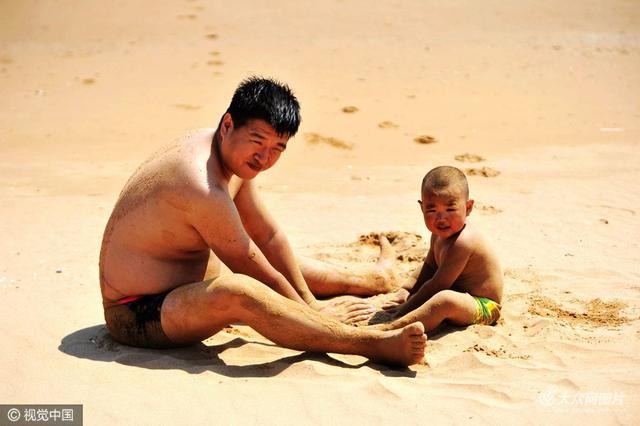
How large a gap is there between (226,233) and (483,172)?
4869 mm

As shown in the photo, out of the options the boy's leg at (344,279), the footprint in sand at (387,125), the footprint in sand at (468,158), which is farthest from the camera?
the footprint in sand at (387,125)

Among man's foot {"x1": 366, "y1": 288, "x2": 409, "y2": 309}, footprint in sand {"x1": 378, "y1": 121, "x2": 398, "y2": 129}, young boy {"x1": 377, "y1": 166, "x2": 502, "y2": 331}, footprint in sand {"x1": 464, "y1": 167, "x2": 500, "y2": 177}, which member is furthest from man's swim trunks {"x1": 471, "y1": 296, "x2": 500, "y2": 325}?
footprint in sand {"x1": 378, "y1": 121, "x2": 398, "y2": 129}

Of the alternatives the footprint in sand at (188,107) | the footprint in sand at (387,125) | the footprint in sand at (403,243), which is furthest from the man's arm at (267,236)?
the footprint in sand at (188,107)

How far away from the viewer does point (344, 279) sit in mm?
4801

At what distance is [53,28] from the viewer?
13422 millimetres

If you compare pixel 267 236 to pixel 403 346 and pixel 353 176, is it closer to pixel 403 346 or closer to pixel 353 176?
pixel 403 346

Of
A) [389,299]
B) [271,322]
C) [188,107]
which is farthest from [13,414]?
[188,107]

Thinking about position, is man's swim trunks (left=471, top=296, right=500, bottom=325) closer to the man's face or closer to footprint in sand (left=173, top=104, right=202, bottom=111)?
the man's face

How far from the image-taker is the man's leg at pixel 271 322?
3.44 m

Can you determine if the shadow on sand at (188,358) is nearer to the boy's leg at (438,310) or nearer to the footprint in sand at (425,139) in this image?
the boy's leg at (438,310)

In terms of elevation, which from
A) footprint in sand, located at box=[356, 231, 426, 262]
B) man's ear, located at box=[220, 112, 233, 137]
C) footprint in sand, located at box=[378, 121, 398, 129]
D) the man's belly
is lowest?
footprint in sand, located at box=[356, 231, 426, 262]

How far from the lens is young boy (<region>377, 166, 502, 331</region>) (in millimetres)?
4227

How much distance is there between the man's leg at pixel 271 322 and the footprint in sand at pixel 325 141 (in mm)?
5731

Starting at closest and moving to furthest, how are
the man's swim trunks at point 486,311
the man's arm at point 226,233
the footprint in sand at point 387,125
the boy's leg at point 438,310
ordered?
1. the man's arm at point 226,233
2. the boy's leg at point 438,310
3. the man's swim trunks at point 486,311
4. the footprint in sand at point 387,125
